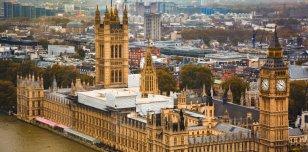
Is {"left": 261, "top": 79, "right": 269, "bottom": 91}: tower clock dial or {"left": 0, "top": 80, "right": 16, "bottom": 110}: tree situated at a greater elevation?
{"left": 261, "top": 79, "right": 269, "bottom": 91}: tower clock dial

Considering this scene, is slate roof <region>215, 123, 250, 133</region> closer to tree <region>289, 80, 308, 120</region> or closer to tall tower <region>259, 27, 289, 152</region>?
tall tower <region>259, 27, 289, 152</region>

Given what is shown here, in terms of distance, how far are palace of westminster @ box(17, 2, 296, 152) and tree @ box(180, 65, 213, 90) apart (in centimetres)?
1359

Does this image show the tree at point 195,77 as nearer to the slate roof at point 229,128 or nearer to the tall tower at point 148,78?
the tall tower at point 148,78

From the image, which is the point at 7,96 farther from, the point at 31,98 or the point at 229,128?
the point at 229,128

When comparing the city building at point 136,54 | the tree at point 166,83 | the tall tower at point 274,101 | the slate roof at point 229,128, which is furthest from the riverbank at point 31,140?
the city building at point 136,54

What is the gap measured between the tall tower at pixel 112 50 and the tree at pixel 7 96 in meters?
10.7

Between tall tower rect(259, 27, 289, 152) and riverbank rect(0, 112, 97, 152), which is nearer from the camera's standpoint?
tall tower rect(259, 27, 289, 152)

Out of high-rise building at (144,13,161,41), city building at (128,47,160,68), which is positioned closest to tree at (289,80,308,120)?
city building at (128,47,160,68)

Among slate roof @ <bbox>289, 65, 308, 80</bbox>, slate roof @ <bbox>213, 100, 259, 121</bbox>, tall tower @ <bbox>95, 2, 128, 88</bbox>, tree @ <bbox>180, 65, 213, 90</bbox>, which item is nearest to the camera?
slate roof @ <bbox>213, 100, 259, 121</bbox>

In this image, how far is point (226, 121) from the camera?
55312mm

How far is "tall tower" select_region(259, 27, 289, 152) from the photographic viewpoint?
4781 centimetres

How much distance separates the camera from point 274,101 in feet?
157

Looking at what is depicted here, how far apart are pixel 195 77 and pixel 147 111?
33.1 m

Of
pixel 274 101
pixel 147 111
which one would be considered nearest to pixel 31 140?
pixel 147 111
